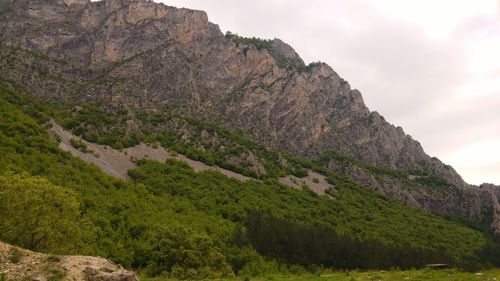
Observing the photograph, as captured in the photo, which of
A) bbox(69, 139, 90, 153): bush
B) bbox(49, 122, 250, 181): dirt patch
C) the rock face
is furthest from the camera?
the rock face

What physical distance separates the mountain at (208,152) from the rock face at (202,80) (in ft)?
1.77

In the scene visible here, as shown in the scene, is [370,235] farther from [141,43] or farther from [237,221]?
[141,43]

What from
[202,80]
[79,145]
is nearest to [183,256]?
[79,145]

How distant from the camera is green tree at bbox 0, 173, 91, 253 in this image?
1240 inches

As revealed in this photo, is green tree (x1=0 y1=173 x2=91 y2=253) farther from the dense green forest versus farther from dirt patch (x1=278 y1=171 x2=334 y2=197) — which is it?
dirt patch (x1=278 y1=171 x2=334 y2=197)

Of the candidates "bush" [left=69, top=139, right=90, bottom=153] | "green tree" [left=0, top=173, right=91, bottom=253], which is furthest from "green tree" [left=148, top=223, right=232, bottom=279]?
"bush" [left=69, top=139, right=90, bottom=153]

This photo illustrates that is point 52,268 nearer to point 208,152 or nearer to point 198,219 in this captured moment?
point 198,219

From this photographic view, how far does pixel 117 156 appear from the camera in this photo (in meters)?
97.4

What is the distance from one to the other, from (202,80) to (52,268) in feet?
468

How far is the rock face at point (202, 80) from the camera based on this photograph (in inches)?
5344

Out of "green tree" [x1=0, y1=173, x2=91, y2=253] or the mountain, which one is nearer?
"green tree" [x1=0, y1=173, x2=91, y2=253]

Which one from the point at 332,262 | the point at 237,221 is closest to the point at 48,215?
the point at 332,262

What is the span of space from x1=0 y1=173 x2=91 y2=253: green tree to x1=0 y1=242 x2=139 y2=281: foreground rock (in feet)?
33.9

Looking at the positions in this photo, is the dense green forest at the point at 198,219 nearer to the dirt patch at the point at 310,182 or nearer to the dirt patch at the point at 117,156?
the dirt patch at the point at 310,182
